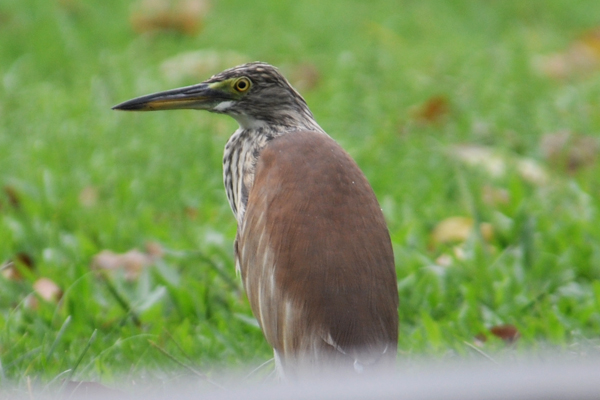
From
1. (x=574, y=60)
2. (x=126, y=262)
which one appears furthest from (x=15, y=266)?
(x=574, y=60)

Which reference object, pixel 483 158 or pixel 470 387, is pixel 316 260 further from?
pixel 483 158

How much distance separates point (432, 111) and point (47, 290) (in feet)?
11.2

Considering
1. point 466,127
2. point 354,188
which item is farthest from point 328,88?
point 354,188

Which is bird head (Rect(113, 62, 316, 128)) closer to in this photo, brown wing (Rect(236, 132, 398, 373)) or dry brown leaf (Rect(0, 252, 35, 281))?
brown wing (Rect(236, 132, 398, 373))

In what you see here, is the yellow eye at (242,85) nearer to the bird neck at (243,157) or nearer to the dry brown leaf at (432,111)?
the bird neck at (243,157)

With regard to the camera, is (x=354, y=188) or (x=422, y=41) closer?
(x=354, y=188)

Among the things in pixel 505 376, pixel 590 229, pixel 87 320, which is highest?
pixel 590 229

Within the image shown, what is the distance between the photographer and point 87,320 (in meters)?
3.65

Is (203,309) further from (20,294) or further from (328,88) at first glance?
(328,88)

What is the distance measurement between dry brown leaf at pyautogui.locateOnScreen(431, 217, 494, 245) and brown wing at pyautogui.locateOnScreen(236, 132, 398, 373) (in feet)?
5.39

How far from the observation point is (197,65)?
695 cm

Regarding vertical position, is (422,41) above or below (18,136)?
above

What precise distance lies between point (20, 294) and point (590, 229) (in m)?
2.69

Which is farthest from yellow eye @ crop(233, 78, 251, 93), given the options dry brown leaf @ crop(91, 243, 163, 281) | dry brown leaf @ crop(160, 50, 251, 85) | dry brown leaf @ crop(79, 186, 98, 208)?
dry brown leaf @ crop(160, 50, 251, 85)
